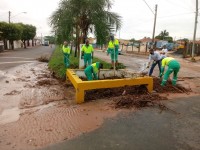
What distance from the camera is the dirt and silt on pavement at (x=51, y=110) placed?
4793mm

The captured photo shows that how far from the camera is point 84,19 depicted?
16672mm

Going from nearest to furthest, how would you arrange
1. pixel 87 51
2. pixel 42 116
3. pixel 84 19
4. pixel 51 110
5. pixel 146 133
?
pixel 146 133
pixel 42 116
pixel 51 110
pixel 87 51
pixel 84 19

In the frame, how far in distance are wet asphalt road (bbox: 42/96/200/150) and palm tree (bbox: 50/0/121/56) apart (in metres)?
11.0

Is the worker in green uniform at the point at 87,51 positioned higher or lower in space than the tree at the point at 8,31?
lower

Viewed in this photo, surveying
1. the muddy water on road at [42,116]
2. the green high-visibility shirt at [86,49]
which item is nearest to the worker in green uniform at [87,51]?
the green high-visibility shirt at [86,49]

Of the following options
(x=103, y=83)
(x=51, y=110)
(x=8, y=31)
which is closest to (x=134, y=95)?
(x=103, y=83)

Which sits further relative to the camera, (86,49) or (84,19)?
(84,19)

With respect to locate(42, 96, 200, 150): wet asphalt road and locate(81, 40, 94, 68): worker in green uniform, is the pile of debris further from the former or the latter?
locate(81, 40, 94, 68): worker in green uniform

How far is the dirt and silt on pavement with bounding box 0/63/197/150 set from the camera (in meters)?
4.79

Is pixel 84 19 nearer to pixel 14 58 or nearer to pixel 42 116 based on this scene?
pixel 14 58

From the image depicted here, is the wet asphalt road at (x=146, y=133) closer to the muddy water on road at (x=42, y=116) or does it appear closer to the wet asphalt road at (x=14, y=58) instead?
the muddy water on road at (x=42, y=116)

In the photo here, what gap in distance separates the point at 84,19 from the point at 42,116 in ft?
38.4

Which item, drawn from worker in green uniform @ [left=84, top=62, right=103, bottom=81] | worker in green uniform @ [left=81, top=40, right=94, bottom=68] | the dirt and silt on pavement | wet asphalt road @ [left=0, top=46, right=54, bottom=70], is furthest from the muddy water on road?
wet asphalt road @ [left=0, top=46, right=54, bottom=70]

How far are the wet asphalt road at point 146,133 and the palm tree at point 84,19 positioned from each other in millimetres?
10988
